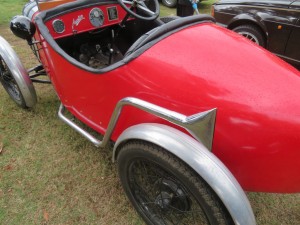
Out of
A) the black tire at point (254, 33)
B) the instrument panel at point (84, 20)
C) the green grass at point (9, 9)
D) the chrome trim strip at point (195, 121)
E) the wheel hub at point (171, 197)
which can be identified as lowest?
the wheel hub at point (171, 197)

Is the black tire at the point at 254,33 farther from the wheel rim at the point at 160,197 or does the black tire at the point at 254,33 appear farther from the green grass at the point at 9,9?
the green grass at the point at 9,9

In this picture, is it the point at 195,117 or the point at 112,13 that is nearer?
the point at 195,117

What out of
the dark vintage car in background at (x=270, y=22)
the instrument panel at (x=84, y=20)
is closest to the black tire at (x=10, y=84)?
the instrument panel at (x=84, y=20)

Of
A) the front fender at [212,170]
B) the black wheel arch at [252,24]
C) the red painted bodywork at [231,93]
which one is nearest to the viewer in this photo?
the front fender at [212,170]

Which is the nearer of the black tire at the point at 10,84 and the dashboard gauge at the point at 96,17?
the dashboard gauge at the point at 96,17

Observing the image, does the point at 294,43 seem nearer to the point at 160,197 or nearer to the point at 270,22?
the point at 270,22

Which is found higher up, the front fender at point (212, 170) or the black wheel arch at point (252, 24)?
the front fender at point (212, 170)

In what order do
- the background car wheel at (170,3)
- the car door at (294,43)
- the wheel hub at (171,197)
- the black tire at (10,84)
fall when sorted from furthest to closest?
the background car wheel at (170,3), the car door at (294,43), the black tire at (10,84), the wheel hub at (171,197)

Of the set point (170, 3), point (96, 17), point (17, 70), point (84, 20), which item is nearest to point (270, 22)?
point (96, 17)

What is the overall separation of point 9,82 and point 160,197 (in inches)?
84.5

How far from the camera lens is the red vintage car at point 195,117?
120 cm

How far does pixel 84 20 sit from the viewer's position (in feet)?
7.91

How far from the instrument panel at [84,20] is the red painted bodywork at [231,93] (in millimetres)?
793

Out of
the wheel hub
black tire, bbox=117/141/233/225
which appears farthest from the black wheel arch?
the wheel hub
